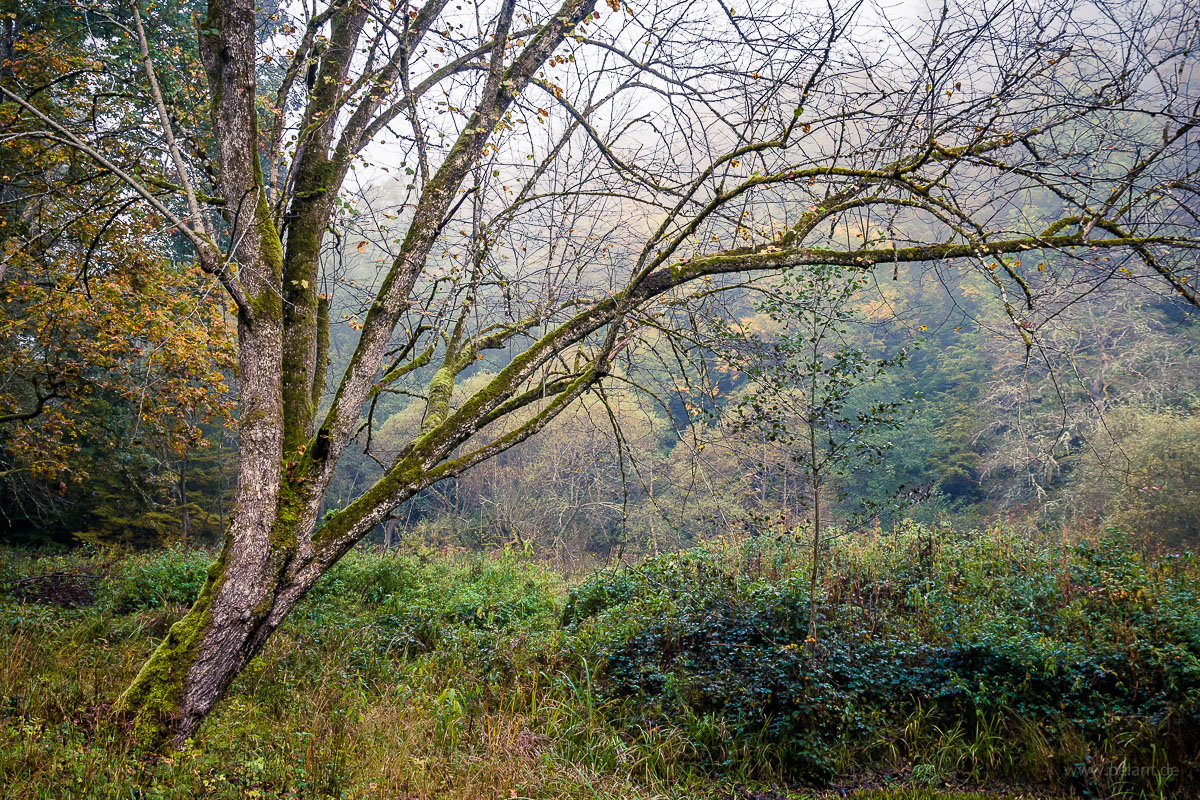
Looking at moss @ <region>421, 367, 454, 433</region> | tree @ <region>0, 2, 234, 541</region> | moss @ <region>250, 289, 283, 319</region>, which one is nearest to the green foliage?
moss @ <region>421, 367, 454, 433</region>

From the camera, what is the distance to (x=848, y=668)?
4.96 meters

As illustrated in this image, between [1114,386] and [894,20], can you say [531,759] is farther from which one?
[1114,386]

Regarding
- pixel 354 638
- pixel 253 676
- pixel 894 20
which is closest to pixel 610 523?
pixel 354 638

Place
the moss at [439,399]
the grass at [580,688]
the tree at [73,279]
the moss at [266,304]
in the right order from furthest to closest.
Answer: the tree at [73,279]
the moss at [439,399]
the moss at [266,304]
the grass at [580,688]

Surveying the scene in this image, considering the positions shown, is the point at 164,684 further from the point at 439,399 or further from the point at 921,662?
the point at 921,662

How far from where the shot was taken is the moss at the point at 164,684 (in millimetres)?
2625

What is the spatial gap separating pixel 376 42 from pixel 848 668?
5742mm

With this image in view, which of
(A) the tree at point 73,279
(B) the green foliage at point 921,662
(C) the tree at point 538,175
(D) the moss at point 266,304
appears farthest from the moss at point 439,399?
(B) the green foliage at point 921,662

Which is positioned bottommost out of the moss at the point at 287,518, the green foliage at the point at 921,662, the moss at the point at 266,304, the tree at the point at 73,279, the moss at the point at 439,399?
the green foliage at the point at 921,662

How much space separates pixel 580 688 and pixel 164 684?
3.29 metres

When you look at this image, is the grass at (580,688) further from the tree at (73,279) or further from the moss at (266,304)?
the tree at (73,279)

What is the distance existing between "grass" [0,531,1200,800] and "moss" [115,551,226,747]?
9 centimetres

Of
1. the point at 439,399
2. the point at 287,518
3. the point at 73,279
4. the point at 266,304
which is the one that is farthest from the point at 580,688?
the point at 73,279

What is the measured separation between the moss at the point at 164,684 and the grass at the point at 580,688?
9cm
